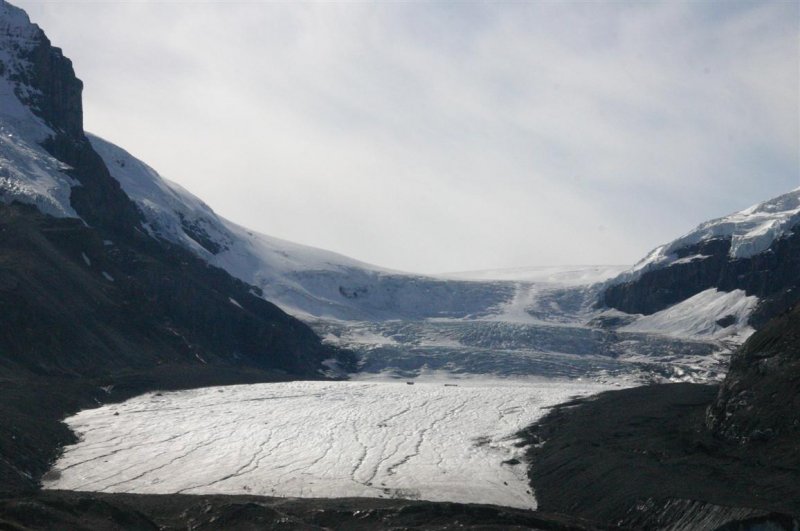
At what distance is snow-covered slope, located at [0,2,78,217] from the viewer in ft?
355

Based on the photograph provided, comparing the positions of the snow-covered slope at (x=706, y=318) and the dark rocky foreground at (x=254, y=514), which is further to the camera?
the snow-covered slope at (x=706, y=318)

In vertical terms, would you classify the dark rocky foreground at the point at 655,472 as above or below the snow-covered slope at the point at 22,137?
below

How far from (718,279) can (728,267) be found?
2.50 metres

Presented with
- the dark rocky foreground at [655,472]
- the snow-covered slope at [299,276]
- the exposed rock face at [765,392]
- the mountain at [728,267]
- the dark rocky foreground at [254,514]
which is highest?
the mountain at [728,267]

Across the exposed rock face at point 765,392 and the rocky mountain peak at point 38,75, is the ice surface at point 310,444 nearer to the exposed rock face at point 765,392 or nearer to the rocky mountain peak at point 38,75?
the exposed rock face at point 765,392

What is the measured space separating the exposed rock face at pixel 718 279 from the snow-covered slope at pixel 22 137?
95.0 m

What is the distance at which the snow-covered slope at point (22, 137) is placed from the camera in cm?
10825

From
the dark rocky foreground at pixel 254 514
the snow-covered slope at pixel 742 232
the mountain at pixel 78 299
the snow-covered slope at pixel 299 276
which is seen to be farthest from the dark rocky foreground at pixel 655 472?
the snow-covered slope at pixel 742 232

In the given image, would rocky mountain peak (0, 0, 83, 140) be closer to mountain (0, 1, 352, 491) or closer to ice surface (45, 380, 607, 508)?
mountain (0, 1, 352, 491)

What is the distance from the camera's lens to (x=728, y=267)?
163 metres

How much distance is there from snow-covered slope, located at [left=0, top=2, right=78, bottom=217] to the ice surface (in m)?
39.9

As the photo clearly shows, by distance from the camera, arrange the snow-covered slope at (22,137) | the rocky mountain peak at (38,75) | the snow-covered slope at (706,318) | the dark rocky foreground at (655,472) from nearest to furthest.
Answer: the dark rocky foreground at (655,472) → the snow-covered slope at (22,137) → the rocky mountain peak at (38,75) → the snow-covered slope at (706,318)

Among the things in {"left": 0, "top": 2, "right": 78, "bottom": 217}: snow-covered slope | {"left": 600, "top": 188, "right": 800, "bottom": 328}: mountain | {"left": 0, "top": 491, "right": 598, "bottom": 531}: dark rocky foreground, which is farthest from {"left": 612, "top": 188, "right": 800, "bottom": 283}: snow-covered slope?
{"left": 0, "top": 491, "right": 598, "bottom": 531}: dark rocky foreground

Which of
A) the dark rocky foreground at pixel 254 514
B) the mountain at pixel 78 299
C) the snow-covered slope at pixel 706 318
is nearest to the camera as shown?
the dark rocky foreground at pixel 254 514
